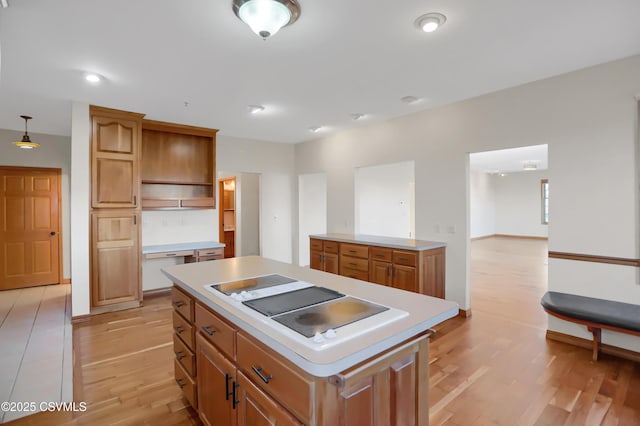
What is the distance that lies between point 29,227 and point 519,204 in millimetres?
13824

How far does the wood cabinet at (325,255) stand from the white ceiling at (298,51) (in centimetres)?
206

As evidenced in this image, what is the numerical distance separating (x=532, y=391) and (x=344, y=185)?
388 cm

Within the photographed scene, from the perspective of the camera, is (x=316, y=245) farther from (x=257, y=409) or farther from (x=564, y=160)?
(x=257, y=409)

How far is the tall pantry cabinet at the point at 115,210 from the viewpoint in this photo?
3.97m

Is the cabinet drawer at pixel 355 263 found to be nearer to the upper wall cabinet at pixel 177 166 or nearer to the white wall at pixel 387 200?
the upper wall cabinet at pixel 177 166

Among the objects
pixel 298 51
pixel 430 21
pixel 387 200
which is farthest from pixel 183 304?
pixel 387 200

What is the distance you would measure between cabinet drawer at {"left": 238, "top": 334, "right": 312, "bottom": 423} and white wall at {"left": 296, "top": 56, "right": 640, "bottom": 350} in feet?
10.5

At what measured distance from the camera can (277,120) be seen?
15.6 feet

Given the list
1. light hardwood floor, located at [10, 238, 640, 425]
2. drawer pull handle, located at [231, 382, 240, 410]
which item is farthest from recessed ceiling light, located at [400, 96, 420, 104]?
drawer pull handle, located at [231, 382, 240, 410]

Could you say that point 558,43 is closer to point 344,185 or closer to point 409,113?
point 409,113

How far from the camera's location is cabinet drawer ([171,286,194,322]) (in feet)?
6.28

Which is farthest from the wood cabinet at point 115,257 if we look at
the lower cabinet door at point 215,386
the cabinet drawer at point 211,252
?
the lower cabinet door at point 215,386

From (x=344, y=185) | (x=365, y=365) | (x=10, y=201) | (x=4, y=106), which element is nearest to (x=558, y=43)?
(x=365, y=365)

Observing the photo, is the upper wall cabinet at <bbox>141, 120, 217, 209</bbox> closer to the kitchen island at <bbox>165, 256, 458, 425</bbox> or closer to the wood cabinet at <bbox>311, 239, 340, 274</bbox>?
the wood cabinet at <bbox>311, 239, 340, 274</bbox>
